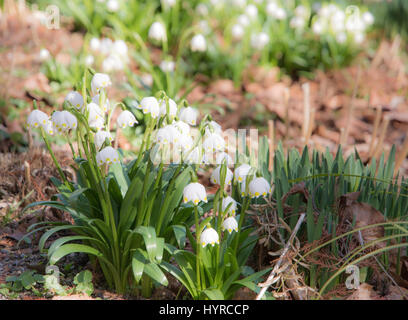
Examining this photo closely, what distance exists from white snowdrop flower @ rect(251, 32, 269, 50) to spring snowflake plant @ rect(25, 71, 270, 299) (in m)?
3.15

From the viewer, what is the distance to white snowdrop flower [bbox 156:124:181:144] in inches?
70.7

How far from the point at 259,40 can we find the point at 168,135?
3.51 m

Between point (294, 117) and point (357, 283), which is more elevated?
point (294, 117)

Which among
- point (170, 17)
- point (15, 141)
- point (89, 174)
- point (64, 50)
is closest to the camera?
point (89, 174)

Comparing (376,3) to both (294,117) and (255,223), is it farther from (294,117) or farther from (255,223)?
(255,223)

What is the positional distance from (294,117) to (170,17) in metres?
1.91

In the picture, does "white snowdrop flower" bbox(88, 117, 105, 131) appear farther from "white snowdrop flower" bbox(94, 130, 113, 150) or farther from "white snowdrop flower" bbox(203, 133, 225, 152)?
"white snowdrop flower" bbox(203, 133, 225, 152)

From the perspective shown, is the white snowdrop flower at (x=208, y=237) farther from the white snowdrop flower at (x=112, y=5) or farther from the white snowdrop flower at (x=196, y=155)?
the white snowdrop flower at (x=112, y=5)

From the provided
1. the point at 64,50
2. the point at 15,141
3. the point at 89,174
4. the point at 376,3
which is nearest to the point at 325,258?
the point at 89,174

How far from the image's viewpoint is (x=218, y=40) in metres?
5.68

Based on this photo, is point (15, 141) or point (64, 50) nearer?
point (15, 141)
